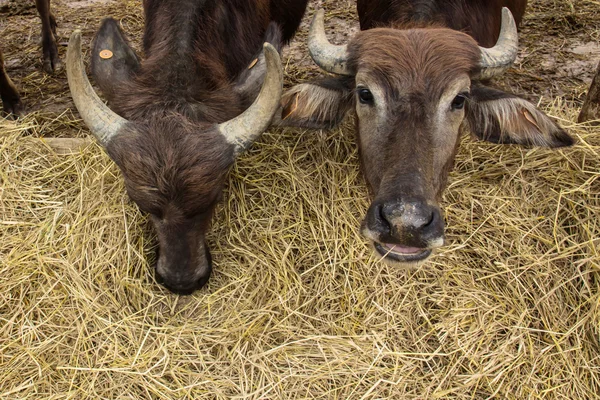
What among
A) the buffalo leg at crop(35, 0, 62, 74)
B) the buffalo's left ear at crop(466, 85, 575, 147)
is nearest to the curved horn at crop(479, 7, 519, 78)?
the buffalo's left ear at crop(466, 85, 575, 147)

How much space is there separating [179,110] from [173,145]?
235 millimetres

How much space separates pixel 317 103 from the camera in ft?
10.4

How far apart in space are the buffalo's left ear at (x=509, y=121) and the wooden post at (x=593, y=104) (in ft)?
3.03

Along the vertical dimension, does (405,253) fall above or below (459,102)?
below

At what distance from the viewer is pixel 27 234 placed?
3.47m

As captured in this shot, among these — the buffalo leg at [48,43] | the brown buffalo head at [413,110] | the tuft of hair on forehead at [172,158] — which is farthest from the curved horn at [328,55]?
the buffalo leg at [48,43]

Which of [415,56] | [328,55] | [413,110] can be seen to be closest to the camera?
[413,110]

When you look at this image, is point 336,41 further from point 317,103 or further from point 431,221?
point 431,221

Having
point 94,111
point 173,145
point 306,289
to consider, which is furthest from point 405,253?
point 94,111

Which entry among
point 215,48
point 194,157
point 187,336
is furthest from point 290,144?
point 187,336

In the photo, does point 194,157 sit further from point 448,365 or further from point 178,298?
point 448,365

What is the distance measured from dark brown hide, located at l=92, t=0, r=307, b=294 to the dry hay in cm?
39

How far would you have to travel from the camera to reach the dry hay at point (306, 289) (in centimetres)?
293

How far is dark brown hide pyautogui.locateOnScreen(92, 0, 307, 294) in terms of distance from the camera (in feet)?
8.93
